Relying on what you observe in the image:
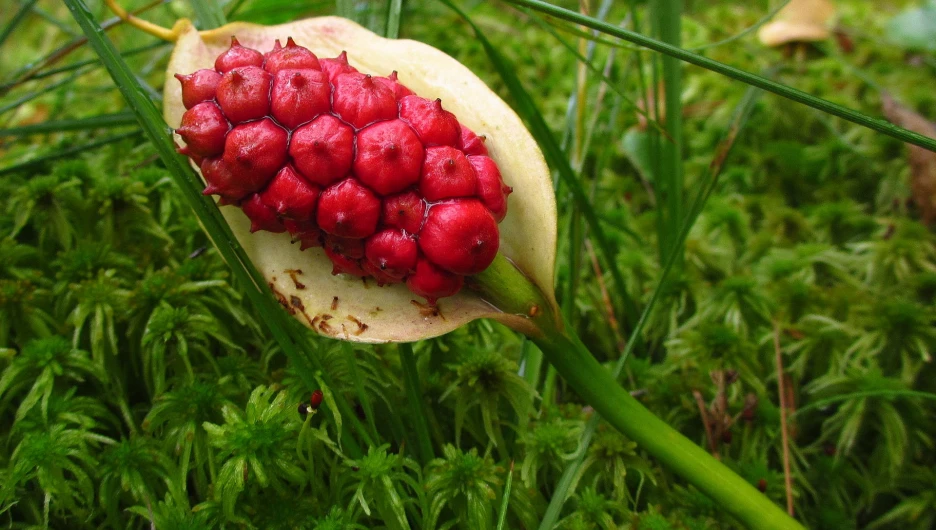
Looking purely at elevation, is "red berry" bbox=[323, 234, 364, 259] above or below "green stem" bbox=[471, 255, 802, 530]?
above

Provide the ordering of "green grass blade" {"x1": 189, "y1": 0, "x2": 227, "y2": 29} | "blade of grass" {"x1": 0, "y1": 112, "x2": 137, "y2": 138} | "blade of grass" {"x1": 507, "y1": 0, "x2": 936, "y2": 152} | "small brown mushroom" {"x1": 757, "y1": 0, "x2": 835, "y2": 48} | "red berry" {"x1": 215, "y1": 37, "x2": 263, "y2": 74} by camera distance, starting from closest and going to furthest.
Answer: "blade of grass" {"x1": 507, "y1": 0, "x2": 936, "y2": 152} < "red berry" {"x1": 215, "y1": 37, "x2": 263, "y2": 74} < "green grass blade" {"x1": 189, "y1": 0, "x2": 227, "y2": 29} < "blade of grass" {"x1": 0, "y1": 112, "x2": 137, "y2": 138} < "small brown mushroom" {"x1": 757, "y1": 0, "x2": 835, "y2": 48}

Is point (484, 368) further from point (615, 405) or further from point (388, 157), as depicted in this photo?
point (388, 157)

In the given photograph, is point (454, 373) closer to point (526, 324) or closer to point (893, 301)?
point (526, 324)

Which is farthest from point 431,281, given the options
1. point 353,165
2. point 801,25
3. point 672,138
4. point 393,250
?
point 801,25

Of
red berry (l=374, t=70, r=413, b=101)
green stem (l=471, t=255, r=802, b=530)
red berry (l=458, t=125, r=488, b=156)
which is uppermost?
red berry (l=374, t=70, r=413, b=101)

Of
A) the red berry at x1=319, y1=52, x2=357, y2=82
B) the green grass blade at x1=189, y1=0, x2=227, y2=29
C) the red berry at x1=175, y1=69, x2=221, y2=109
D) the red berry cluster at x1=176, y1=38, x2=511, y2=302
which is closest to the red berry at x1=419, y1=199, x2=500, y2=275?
the red berry cluster at x1=176, y1=38, x2=511, y2=302

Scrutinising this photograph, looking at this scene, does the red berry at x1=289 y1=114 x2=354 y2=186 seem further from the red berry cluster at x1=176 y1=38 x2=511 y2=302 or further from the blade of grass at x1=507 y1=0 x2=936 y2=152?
the blade of grass at x1=507 y1=0 x2=936 y2=152

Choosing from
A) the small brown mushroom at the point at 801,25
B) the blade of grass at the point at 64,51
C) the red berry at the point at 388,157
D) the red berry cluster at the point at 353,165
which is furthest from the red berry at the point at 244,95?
the small brown mushroom at the point at 801,25
